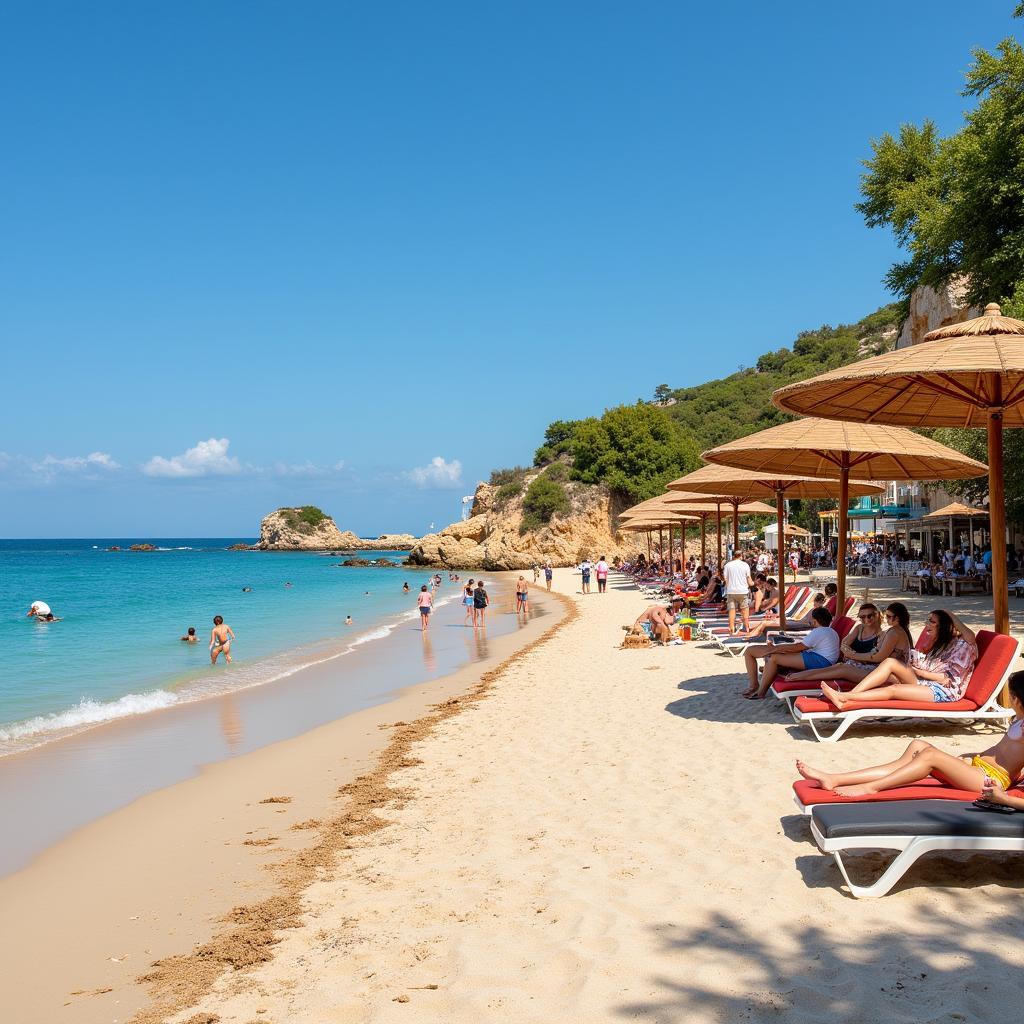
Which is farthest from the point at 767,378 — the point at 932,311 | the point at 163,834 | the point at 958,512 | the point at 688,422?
the point at 163,834

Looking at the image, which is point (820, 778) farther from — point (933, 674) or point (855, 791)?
point (933, 674)

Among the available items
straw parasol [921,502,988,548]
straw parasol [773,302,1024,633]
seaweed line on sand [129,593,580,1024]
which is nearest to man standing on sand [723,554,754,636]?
straw parasol [773,302,1024,633]

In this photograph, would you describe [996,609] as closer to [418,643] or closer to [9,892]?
[9,892]

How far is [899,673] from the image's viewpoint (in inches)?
253

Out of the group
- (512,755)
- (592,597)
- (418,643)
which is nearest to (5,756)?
(512,755)

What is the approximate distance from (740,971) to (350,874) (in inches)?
93.0

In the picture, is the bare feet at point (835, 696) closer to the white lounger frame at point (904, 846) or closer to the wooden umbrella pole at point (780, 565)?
the white lounger frame at point (904, 846)

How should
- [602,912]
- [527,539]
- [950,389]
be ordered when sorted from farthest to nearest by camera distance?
[527,539]
[950,389]
[602,912]

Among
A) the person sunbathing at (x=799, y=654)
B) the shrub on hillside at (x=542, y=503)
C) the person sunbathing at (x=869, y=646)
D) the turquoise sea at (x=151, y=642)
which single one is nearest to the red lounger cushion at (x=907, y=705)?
the person sunbathing at (x=869, y=646)

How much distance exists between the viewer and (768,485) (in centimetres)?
1253

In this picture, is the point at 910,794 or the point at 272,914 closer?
the point at 910,794

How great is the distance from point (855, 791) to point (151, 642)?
1981cm

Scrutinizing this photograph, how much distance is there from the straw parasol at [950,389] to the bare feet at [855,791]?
244 cm

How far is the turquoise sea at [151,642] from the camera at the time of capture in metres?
12.5
